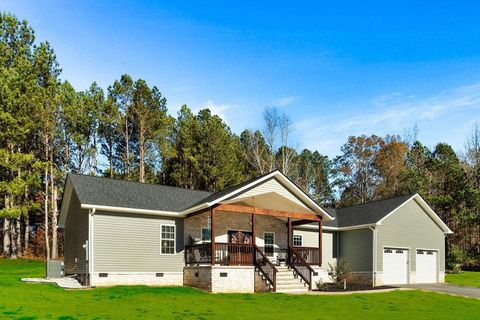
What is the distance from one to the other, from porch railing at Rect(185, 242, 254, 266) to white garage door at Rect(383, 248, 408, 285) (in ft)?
32.5

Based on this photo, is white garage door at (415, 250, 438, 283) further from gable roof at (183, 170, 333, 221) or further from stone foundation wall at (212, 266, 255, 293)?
stone foundation wall at (212, 266, 255, 293)

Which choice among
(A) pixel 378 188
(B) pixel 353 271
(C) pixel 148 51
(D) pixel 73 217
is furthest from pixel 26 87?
(A) pixel 378 188

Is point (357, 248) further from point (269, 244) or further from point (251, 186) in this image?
point (251, 186)

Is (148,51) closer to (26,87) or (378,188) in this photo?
(26,87)

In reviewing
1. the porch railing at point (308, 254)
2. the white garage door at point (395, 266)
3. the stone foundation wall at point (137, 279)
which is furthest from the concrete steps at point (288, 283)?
the white garage door at point (395, 266)

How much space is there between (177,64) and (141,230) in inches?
310

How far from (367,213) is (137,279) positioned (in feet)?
49.4

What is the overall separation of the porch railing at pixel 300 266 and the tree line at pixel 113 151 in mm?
18006

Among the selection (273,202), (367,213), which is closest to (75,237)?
(273,202)

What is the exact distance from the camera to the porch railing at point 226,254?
19953 millimetres

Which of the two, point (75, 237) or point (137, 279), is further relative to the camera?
point (75, 237)

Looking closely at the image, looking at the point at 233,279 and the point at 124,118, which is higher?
the point at 124,118

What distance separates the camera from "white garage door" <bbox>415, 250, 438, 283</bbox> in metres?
27.6

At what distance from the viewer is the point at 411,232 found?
90.1 ft
